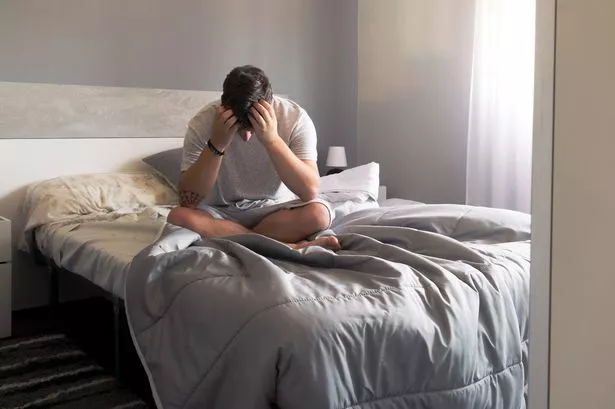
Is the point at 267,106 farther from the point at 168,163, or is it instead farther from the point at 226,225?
the point at 168,163

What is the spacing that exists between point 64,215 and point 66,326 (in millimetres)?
456

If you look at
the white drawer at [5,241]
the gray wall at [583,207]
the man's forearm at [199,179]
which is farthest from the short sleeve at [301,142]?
the gray wall at [583,207]

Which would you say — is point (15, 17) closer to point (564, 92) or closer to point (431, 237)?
point (431, 237)

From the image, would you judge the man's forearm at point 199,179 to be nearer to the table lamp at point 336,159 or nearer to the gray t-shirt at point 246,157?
the gray t-shirt at point 246,157

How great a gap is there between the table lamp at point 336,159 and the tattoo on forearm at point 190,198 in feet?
5.44

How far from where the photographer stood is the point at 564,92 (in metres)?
0.57

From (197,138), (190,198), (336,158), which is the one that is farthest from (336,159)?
(190,198)

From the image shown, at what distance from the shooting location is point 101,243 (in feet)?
7.05

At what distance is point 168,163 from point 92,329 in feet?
2.75

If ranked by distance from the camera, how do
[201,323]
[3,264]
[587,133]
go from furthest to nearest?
[3,264] → [201,323] → [587,133]

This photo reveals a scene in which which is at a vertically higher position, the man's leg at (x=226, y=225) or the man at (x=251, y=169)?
the man at (x=251, y=169)

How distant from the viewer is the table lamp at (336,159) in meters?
3.69

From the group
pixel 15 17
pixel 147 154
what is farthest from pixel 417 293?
pixel 15 17

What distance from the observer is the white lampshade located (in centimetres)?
369
